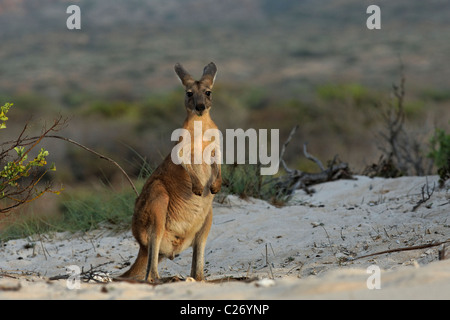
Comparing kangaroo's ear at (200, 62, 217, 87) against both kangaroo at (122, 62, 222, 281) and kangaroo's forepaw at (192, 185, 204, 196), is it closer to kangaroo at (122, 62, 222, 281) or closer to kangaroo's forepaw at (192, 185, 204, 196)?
kangaroo at (122, 62, 222, 281)

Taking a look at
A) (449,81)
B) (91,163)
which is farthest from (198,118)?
(449,81)

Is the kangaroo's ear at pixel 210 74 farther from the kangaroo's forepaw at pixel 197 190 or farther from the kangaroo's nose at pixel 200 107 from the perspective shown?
the kangaroo's forepaw at pixel 197 190

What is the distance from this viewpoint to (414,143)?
10.8 meters

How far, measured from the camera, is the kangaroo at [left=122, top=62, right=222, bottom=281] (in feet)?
15.0

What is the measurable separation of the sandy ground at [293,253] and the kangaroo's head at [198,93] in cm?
123

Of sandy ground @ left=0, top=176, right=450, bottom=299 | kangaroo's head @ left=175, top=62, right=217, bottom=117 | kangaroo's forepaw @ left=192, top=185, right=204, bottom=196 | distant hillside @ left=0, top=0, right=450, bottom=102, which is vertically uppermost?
distant hillside @ left=0, top=0, right=450, bottom=102

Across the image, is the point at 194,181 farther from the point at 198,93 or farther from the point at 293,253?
the point at 293,253

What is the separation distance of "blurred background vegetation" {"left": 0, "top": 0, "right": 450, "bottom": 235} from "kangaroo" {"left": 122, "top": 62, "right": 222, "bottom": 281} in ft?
69.0

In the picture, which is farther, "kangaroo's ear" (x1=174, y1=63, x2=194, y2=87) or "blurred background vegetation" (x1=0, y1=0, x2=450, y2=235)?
"blurred background vegetation" (x1=0, y1=0, x2=450, y2=235)

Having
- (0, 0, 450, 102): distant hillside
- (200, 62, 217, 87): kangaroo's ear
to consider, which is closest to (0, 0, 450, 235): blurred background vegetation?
(0, 0, 450, 102): distant hillside

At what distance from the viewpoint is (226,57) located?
52.3m

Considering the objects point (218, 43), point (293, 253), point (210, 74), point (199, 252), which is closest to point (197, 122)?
point (210, 74)

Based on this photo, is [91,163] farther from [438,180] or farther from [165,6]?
[165,6]

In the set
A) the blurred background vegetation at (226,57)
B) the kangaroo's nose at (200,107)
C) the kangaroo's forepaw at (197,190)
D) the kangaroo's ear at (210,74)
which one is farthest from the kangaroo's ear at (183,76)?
the blurred background vegetation at (226,57)
